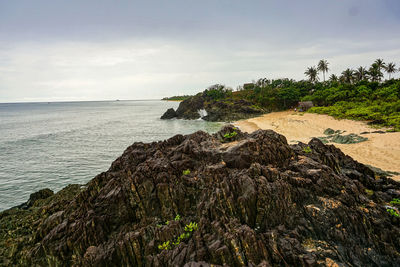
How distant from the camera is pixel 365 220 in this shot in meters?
8.52

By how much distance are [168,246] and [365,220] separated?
28.8ft

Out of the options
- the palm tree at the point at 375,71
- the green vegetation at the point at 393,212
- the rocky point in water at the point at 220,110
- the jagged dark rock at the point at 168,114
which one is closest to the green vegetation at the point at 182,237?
the green vegetation at the point at 393,212

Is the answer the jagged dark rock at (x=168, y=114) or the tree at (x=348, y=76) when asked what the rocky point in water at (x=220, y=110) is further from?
the tree at (x=348, y=76)

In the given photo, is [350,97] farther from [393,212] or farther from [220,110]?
[393,212]

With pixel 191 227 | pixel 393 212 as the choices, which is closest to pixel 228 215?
pixel 191 227

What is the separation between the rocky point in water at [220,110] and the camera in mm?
82338

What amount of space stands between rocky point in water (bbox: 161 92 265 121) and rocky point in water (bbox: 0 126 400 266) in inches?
2663

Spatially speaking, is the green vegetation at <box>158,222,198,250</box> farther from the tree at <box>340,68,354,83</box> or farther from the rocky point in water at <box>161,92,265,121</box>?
the tree at <box>340,68,354,83</box>

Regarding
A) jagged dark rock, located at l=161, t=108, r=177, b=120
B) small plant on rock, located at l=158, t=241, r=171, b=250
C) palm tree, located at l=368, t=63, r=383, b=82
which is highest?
palm tree, located at l=368, t=63, r=383, b=82

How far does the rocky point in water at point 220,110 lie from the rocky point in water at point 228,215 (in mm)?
67641

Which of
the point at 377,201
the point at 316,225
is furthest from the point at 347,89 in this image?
the point at 316,225

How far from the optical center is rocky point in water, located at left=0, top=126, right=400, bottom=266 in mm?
7621

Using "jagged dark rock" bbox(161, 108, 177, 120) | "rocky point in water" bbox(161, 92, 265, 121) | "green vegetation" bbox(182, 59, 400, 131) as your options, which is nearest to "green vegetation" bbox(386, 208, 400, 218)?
"green vegetation" bbox(182, 59, 400, 131)

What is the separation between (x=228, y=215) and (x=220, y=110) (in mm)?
79034
